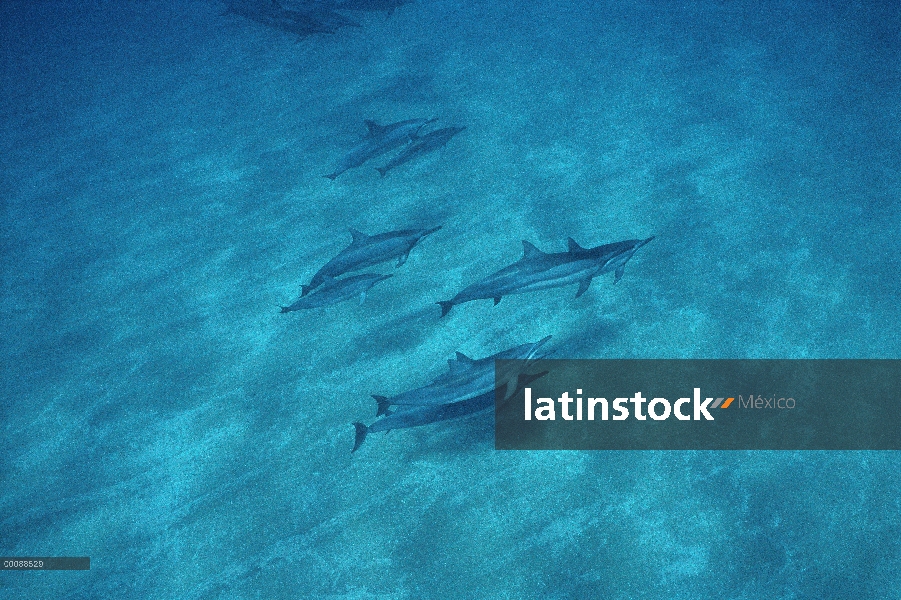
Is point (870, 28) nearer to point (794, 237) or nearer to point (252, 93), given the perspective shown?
point (794, 237)

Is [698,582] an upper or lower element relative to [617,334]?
lower

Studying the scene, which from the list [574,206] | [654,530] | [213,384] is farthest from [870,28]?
[213,384]

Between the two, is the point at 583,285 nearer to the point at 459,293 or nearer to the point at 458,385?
the point at 459,293

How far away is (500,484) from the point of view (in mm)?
5309

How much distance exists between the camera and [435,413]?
18.3 ft

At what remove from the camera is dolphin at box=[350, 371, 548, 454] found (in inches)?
219

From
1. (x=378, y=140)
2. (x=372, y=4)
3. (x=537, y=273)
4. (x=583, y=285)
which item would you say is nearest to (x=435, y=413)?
(x=537, y=273)

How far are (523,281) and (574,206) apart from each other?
244cm

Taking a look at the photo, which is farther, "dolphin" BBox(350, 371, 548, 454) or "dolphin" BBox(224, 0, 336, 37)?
"dolphin" BBox(224, 0, 336, 37)

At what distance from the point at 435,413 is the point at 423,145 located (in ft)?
15.4
